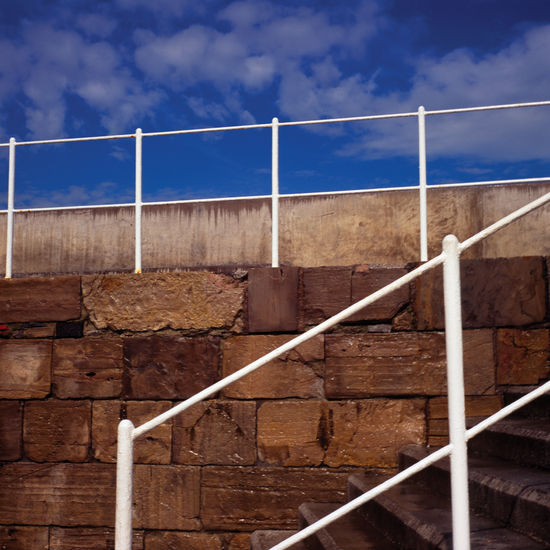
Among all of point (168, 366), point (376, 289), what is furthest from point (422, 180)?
point (168, 366)

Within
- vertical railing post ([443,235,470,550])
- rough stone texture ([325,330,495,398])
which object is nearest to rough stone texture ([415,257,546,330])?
rough stone texture ([325,330,495,398])

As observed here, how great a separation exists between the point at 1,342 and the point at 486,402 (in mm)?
3471

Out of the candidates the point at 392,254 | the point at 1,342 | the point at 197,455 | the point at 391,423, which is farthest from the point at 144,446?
the point at 392,254

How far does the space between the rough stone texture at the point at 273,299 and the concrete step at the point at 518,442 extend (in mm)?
1448

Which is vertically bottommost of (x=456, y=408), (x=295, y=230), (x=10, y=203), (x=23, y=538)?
(x=23, y=538)

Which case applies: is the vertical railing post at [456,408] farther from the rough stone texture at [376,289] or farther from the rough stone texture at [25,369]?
the rough stone texture at [25,369]

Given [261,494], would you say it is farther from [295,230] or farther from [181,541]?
[295,230]

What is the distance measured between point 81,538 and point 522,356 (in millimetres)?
3256

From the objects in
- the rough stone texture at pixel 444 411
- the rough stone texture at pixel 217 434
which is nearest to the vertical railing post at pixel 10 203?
the rough stone texture at pixel 217 434

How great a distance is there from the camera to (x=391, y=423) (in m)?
4.19

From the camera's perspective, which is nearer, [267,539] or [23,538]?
[267,539]

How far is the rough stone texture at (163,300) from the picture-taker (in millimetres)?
4445

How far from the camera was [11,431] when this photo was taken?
467cm

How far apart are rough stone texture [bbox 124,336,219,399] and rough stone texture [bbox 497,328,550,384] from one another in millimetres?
1881
